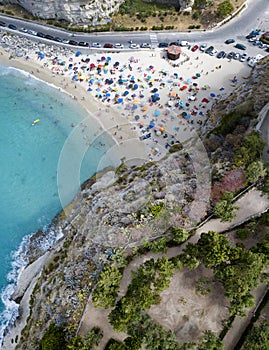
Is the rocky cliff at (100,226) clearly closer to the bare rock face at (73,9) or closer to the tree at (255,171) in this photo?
the tree at (255,171)

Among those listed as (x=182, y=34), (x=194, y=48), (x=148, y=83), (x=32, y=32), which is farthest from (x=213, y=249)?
(x=32, y=32)

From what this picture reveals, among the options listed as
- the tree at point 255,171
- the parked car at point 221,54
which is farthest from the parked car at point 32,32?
the tree at point 255,171

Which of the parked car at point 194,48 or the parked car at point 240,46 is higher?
the parked car at point 194,48

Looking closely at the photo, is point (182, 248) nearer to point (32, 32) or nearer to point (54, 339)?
point (54, 339)

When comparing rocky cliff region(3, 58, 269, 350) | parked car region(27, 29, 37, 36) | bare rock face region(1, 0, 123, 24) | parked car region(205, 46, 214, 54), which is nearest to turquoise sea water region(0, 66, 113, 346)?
rocky cliff region(3, 58, 269, 350)

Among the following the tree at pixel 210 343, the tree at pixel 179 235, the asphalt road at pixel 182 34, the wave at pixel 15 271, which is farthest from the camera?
the asphalt road at pixel 182 34

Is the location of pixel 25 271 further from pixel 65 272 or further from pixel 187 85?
pixel 187 85

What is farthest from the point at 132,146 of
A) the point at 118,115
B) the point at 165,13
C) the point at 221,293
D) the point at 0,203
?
the point at 165,13
